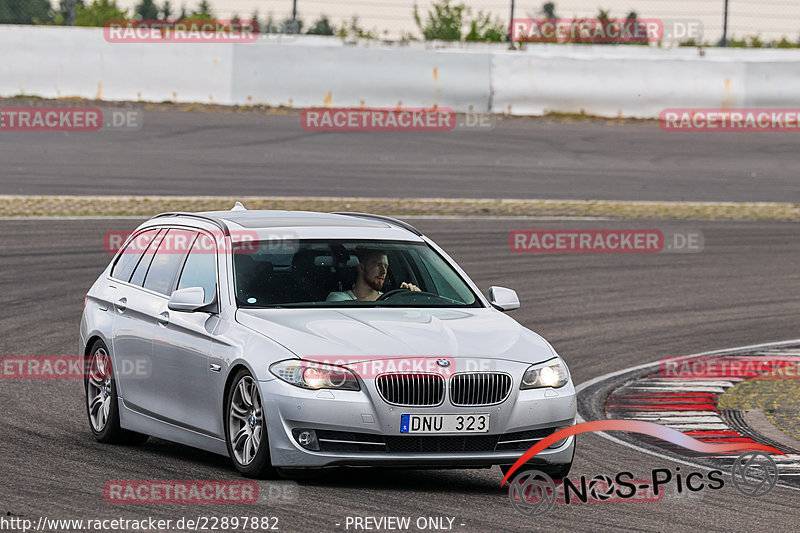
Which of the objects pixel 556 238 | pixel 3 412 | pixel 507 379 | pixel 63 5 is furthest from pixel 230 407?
pixel 63 5

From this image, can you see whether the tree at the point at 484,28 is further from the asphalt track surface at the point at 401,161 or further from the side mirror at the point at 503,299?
the side mirror at the point at 503,299

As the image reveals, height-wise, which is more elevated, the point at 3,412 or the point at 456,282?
the point at 456,282

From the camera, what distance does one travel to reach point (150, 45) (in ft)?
89.7

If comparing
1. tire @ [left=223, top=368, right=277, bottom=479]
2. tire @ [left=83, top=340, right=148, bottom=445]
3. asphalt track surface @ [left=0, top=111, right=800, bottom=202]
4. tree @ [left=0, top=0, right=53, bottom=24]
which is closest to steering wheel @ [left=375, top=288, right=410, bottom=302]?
tire @ [left=223, top=368, right=277, bottom=479]

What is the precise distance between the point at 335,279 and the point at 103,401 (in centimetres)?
197

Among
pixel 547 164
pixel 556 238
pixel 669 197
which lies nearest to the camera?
pixel 556 238

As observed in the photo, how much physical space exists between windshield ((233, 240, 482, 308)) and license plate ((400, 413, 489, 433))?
1.27 meters

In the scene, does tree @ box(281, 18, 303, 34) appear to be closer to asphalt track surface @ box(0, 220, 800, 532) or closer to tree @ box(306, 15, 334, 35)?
tree @ box(306, 15, 334, 35)

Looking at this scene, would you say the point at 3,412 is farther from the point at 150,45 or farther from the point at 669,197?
the point at 150,45

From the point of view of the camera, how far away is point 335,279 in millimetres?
9422

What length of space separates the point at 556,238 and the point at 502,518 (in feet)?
45.3

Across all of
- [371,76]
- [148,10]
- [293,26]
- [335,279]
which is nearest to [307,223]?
[335,279]

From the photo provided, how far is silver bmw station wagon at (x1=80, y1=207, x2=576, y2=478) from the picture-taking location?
802 centimetres

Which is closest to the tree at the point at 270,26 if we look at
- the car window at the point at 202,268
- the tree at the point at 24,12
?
the tree at the point at 24,12
